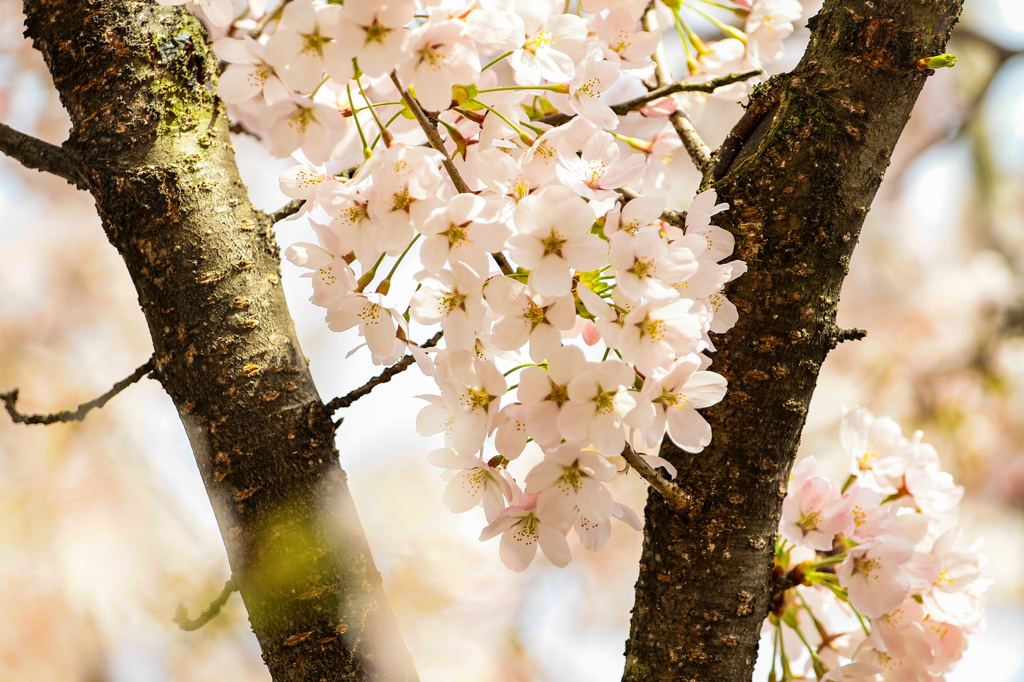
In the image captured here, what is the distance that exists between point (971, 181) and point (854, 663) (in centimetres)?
234

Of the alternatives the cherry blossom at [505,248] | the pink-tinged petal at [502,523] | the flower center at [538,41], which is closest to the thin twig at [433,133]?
the cherry blossom at [505,248]

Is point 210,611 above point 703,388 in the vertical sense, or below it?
below

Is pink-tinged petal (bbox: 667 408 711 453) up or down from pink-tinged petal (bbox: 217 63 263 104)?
down

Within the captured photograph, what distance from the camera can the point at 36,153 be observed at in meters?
0.79

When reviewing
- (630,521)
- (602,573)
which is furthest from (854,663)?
(602,573)

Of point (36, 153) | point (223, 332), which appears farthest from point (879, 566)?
point (36, 153)

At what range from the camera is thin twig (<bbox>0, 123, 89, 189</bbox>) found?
77 cm

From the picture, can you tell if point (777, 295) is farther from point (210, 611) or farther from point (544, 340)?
point (210, 611)

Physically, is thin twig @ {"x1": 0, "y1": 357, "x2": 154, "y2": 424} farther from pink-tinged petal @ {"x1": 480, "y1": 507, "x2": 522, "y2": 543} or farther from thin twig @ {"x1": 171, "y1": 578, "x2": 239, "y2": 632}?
pink-tinged petal @ {"x1": 480, "y1": 507, "x2": 522, "y2": 543}

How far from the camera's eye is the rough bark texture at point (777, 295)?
0.72 metres

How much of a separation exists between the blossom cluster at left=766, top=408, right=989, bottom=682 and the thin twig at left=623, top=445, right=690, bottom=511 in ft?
0.52

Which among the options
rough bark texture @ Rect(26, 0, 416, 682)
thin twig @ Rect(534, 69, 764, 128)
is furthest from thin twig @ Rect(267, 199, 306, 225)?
thin twig @ Rect(534, 69, 764, 128)

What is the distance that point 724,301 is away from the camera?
0.61 m

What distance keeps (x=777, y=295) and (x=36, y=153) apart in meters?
0.86
